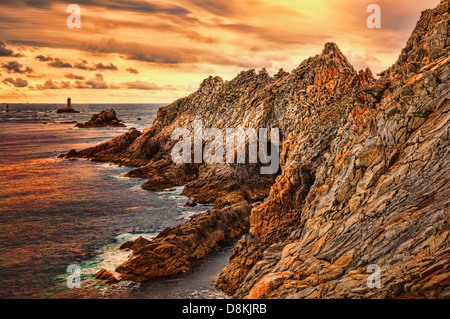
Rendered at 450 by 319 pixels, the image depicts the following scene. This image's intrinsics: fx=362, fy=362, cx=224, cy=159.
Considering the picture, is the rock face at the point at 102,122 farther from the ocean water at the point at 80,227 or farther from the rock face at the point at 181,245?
the rock face at the point at 181,245

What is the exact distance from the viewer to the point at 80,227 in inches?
1855

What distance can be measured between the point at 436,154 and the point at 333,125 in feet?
67.8

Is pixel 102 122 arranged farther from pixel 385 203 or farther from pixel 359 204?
pixel 385 203

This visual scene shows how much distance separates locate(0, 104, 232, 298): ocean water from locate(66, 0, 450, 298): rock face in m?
2.44

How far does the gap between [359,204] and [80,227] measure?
37084mm

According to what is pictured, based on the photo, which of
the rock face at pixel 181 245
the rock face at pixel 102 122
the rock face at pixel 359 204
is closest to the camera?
the rock face at pixel 359 204

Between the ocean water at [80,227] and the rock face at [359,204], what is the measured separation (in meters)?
2.44

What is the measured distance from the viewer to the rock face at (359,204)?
17.3 metres

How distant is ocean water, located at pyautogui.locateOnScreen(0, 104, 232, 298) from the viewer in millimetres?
32594

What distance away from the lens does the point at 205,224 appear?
41.1 meters

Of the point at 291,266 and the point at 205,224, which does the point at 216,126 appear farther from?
the point at 291,266

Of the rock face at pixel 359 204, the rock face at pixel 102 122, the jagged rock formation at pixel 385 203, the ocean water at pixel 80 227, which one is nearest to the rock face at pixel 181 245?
the rock face at pixel 359 204

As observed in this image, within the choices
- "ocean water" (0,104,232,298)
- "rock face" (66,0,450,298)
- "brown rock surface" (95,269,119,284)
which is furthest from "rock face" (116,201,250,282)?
"ocean water" (0,104,232,298)
